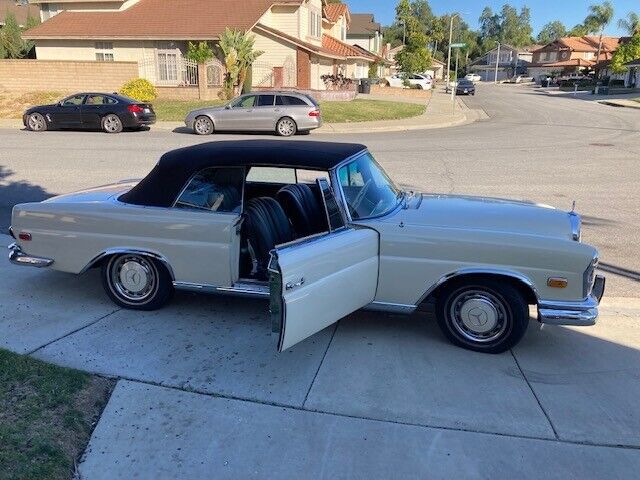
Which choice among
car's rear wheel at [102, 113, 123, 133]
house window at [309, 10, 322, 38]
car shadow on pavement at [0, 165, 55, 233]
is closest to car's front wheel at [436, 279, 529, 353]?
car shadow on pavement at [0, 165, 55, 233]

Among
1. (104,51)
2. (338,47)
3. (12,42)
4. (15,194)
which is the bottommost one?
(15,194)

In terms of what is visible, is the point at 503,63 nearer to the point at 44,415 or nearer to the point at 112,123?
the point at 112,123

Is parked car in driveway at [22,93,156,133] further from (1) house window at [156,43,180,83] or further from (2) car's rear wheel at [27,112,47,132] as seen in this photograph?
(1) house window at [156,43,180,83]

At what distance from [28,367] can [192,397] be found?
1.17m

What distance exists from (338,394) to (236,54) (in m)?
25.6

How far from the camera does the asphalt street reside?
329 inches

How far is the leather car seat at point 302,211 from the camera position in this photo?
15.3 feet

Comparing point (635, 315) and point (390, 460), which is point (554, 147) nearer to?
point (635, 315)

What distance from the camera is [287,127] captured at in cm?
1886

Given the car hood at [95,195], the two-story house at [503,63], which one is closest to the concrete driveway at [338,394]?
the car hood at [95,195]

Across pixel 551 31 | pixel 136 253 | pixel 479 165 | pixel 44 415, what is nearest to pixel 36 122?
pixel 479 165

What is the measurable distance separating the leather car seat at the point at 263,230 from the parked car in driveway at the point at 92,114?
15806 millimetres

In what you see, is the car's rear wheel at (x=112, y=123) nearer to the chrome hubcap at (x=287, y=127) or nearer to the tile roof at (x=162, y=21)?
the chrome hubcap at (x=287, y=127)

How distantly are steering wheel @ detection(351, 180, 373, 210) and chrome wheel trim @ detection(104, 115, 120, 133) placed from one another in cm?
1643
